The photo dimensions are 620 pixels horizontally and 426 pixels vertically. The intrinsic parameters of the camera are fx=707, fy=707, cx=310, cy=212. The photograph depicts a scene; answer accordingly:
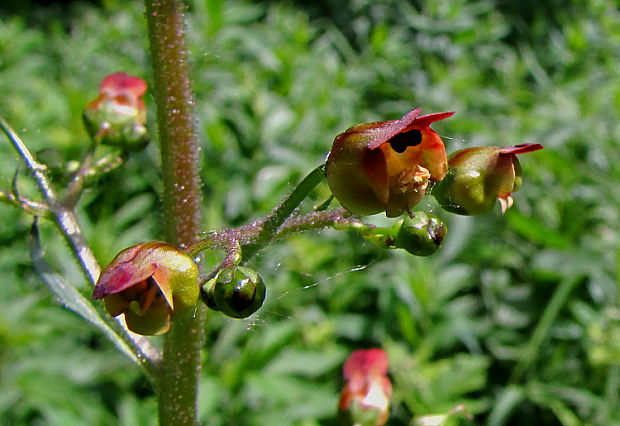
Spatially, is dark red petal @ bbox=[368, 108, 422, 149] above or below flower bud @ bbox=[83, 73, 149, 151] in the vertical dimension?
above

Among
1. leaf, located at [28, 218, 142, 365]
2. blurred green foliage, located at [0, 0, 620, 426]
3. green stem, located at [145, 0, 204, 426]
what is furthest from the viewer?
blurred green foliage, located at [0, 0, 620, 426]

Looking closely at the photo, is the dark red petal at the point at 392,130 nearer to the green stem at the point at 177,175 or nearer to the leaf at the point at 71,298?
the green stem at the point at 177,175

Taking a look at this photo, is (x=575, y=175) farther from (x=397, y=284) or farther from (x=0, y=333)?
(x=0, y=333)

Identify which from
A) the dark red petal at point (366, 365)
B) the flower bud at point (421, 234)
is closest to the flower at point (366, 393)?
the dark red petal at point (366, 365)

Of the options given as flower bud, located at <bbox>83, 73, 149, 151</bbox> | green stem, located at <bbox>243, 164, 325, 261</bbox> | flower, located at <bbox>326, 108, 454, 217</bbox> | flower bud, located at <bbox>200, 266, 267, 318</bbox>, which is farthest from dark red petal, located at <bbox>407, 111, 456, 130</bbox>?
flower bud, located at <bbox>83, 73, 149, 151</bbox>

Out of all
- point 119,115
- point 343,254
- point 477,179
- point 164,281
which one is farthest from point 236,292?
point 343,254

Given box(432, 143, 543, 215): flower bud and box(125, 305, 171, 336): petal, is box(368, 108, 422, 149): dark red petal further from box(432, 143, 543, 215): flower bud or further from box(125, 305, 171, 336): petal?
box(125, 305, 171, 336): petal
